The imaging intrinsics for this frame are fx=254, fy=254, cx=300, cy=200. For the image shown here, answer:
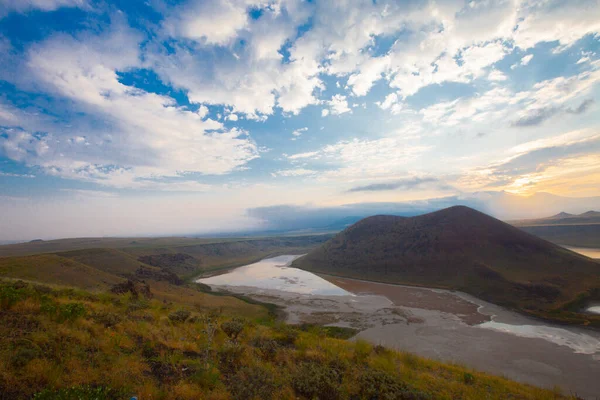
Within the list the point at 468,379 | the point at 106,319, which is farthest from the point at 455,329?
the point at 106,319

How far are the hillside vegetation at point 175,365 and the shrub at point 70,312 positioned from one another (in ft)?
0.10

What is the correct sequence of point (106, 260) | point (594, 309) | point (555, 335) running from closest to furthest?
point (555, 335) < point (594, 309) < point (106, 260)

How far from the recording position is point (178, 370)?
729 cm

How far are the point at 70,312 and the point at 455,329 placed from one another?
33.2 metres

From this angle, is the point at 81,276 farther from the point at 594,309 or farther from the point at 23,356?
→ the point at 594,309

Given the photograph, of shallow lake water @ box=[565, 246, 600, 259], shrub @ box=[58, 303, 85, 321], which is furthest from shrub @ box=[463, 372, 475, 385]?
shallow lake water @ box=[565, 246, 600, 259]

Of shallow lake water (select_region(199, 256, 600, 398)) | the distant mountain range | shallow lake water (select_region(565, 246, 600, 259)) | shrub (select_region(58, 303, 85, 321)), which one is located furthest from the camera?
the distant mountain range

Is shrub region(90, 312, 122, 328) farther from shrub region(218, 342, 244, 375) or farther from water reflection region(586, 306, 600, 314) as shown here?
water reflection region(586, 306, 600, 314)

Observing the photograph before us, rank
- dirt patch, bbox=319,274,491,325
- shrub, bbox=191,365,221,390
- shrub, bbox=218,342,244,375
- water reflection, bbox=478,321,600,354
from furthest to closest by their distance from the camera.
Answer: dirt patch, bbox=319,274,491,325 < water reflection, bbox=478,321,600,354 < shrub, bbox=218,342,244,375 < shrub, bbox=191,365,221,390

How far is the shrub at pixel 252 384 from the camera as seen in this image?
262 inches

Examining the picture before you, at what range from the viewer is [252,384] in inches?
275

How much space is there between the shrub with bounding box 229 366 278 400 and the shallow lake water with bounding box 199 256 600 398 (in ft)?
59.9

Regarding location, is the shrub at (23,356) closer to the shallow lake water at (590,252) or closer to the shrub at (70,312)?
the shrub at (70,312)

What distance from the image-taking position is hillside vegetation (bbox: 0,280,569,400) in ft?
18.2
